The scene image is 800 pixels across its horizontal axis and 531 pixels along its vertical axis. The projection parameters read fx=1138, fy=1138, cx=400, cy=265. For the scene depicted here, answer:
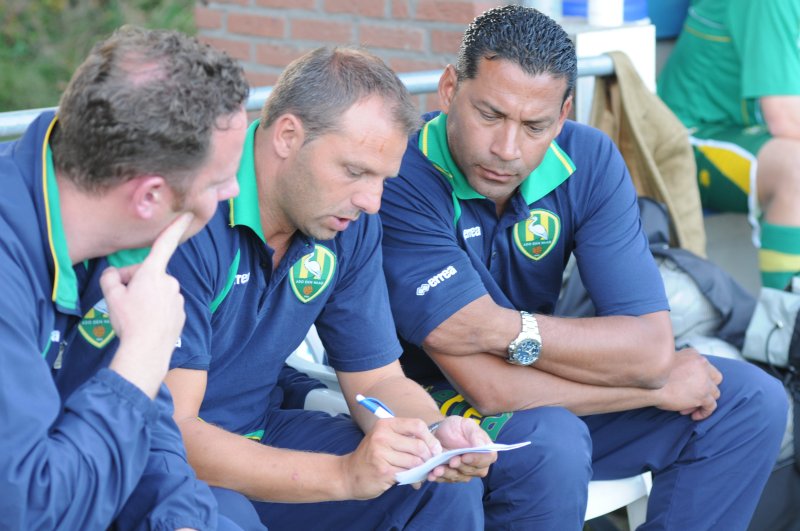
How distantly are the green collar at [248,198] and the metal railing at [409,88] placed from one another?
0.69 feet

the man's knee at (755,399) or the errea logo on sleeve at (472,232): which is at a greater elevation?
the errea logo on sleeve at (472,232)

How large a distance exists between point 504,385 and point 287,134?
0.83 m

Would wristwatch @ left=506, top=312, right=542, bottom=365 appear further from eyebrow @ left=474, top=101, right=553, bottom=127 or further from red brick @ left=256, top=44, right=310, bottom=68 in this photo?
red brick @ left=256, top=44, right=310, bottom=68

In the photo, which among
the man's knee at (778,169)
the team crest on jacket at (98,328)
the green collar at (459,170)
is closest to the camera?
the team crest on jacket at (98,328)

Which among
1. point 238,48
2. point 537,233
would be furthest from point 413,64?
point 537,233

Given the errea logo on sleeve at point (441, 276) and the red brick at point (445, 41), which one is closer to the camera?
the errea logo on sleeve at point (441, 276)

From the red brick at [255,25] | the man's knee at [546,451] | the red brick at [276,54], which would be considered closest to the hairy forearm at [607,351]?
the man's knee at [546,451]

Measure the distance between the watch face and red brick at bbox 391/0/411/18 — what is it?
210 centimetres

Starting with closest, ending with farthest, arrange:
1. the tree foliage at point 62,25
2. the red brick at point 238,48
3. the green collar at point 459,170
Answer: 1. the green collar at point 459,170
2. the red brick at point 238,48
3. the tree foliage at point 62,25

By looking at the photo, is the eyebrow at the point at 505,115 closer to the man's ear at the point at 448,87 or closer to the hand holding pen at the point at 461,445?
the man's ear at the point at 448,87

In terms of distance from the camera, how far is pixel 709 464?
2.93 metres

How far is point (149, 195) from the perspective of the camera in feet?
6.18

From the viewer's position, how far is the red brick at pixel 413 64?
14.5 feet

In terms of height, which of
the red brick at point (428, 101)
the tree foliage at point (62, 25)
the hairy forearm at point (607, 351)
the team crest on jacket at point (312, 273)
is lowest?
the tree foliage at point (62, 25)
